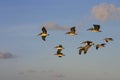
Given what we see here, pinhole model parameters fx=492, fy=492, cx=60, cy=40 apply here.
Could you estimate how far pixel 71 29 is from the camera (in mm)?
93375

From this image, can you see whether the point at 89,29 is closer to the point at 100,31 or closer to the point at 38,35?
the point at 100,31

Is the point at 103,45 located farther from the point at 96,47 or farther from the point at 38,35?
the point at 38,35

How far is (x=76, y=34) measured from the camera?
90.6 m

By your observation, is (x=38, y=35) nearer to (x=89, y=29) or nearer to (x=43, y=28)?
(x=43, y=28)

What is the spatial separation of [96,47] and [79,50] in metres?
3.32

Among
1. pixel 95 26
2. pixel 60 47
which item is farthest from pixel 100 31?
pixel 60 47

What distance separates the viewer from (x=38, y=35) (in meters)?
95.3

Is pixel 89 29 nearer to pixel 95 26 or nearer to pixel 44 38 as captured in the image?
pixel 95 26

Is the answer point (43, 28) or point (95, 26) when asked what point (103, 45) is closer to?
point (95, 26)

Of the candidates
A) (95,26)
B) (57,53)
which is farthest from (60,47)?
(95,26)

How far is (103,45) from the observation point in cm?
9362

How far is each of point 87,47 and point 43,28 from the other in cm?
906

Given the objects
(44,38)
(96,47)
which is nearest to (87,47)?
(96,47)

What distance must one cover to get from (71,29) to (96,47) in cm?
602
